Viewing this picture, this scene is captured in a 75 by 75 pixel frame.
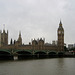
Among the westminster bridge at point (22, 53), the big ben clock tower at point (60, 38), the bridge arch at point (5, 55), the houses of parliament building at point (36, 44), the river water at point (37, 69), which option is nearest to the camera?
the river water at point (37, 69)

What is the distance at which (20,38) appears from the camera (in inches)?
3157

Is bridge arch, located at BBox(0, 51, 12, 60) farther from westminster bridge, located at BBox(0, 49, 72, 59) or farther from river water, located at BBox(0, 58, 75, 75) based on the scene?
river water, located at BBox(0, 58, 75, 75)

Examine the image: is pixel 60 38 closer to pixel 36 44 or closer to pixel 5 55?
pixel 36 44

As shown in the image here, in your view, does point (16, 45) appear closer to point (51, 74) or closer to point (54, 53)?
point (54, 53)

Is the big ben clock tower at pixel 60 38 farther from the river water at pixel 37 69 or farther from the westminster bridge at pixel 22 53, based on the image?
the river water at pixel 37 69

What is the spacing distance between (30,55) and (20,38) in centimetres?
3019

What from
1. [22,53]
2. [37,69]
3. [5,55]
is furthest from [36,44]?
Answer: [37,69]

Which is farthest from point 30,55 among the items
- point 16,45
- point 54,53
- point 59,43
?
point 59,43

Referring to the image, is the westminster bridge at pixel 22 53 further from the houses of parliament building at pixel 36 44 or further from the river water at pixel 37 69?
the river water at pixel 37 69

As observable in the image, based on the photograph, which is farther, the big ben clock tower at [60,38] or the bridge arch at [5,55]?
the big ben clock tower at [60,38]

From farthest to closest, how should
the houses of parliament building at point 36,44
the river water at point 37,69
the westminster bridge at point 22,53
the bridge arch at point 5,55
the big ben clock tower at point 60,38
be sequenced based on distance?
the big ben clock tower at point 60,38 < the houses of parliament building at point 36,44 < the bridge arch at point 5,55 < the westminster bridge at point 22,53 < the river water at point 37,69

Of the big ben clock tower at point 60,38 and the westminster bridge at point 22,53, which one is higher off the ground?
the big ben clock tower at point 60,38

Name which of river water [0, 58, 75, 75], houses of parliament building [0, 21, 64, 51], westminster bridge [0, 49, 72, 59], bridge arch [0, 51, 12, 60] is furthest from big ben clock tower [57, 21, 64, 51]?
river water [0, 58, 75, 75]

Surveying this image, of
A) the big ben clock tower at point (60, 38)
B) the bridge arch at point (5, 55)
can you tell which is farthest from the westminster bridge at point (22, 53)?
the big ben clock tower at point (60, 38)
